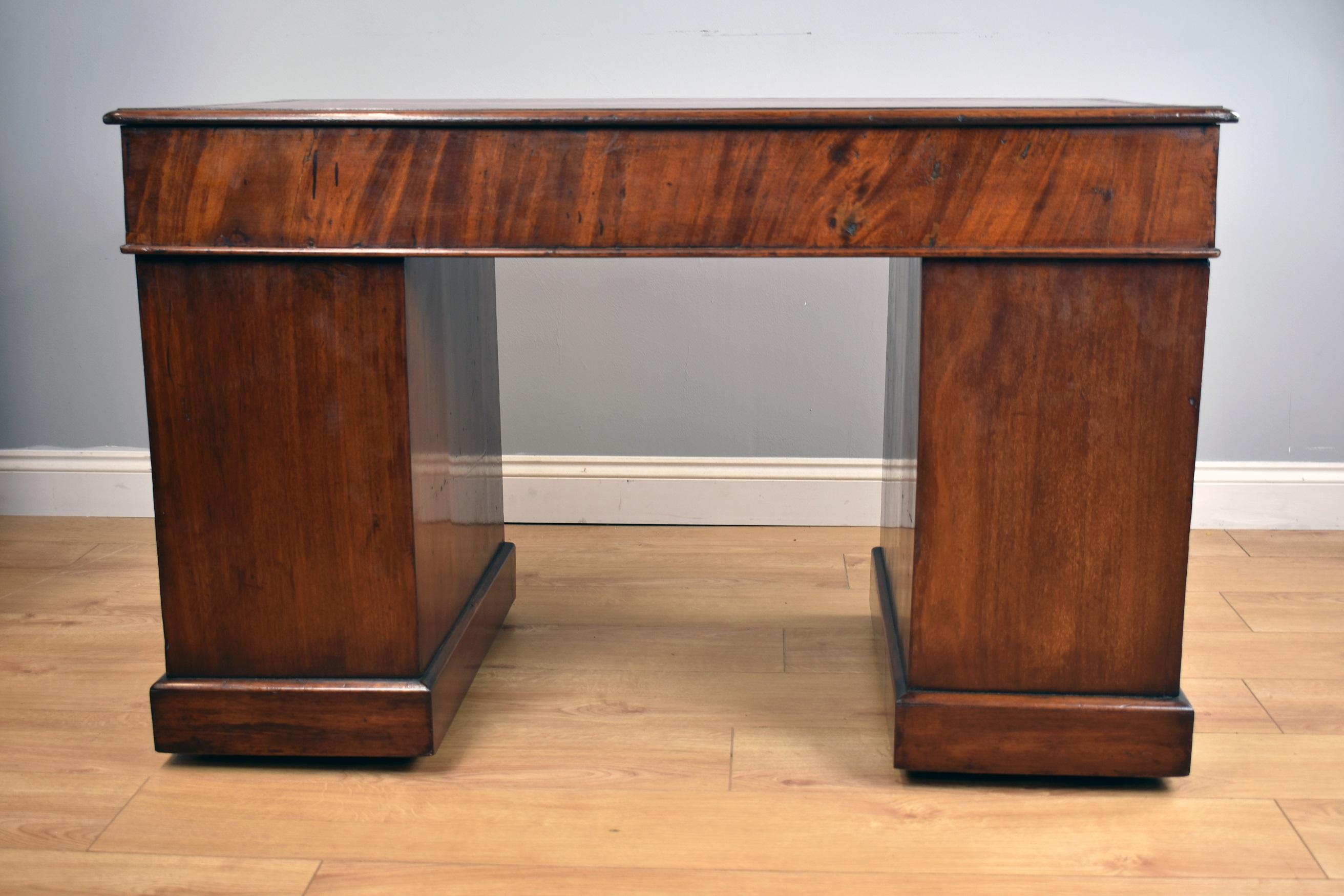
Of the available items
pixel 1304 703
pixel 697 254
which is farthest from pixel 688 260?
pixel 1304 703

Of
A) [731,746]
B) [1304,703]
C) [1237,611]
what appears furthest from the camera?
[1237,611]

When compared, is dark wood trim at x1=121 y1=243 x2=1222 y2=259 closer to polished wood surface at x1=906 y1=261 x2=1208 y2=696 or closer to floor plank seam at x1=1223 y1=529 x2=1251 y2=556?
polished wood surface at x1=906 y1=261 x2=1208 y2=696

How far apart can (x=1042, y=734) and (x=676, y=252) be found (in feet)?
2.07

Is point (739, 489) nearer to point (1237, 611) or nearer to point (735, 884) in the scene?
point (1237, 611)

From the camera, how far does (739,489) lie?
2254mm

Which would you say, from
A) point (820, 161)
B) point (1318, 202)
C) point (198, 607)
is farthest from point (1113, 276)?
point (1318, 202)

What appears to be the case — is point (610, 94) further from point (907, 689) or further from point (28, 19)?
point (907, 689)

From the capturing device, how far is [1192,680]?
1.57 metres

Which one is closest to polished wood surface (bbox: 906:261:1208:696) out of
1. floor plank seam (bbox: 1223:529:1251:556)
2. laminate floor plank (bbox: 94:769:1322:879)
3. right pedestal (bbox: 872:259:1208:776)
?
right pedestal (bbox: 872:259:1208:776)

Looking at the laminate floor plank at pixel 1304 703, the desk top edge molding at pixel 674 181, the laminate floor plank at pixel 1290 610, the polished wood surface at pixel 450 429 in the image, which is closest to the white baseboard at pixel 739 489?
the laminate floor plank at pixel 1290 610

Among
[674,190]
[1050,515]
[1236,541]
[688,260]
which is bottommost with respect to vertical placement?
[1236,541]

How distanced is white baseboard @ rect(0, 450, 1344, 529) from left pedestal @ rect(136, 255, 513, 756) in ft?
2.91

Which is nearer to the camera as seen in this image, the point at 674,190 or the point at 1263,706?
the point at 674,190

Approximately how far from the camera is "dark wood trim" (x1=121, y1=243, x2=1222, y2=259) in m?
1.17
